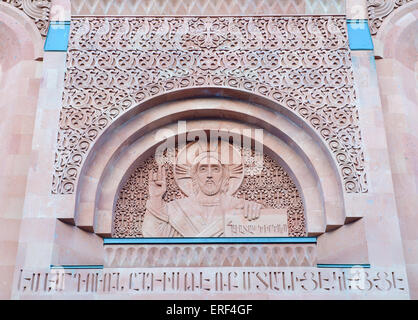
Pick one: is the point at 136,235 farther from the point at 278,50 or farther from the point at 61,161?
the point at 278,50

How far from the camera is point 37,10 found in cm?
888

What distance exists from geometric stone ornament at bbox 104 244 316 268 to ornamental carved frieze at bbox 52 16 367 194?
4.21 ft

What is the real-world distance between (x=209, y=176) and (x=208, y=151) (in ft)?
1.40

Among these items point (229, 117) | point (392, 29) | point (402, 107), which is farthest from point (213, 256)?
point (392, 29)

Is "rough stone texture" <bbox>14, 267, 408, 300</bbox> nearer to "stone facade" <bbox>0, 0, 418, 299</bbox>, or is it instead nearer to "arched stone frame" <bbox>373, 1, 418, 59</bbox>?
"stone facade" <bbox>0, 0, 418, 299</bbox>

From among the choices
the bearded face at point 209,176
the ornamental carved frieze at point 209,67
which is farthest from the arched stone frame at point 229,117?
the bearded face at point 209,176

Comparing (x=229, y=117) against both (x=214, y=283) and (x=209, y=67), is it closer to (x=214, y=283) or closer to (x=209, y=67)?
(x=209, y=67)

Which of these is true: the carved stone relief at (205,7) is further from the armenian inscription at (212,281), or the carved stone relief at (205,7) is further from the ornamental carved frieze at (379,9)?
the armenian inscription at (212,281)

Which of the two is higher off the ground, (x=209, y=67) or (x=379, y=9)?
(x=379, y=9)

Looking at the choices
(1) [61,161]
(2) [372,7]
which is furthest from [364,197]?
(1) [61,161]

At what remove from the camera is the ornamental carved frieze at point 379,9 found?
877 centimetres

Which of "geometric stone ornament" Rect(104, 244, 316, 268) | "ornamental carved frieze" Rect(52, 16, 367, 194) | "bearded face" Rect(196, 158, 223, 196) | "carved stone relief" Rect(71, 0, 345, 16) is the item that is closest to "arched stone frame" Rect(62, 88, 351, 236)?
"ornamental carved frieze" Rect(52, 16, 367, 194)

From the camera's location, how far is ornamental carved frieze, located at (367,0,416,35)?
28.8 ft

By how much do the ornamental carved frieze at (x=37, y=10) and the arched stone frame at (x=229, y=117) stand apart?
6.78 feet
